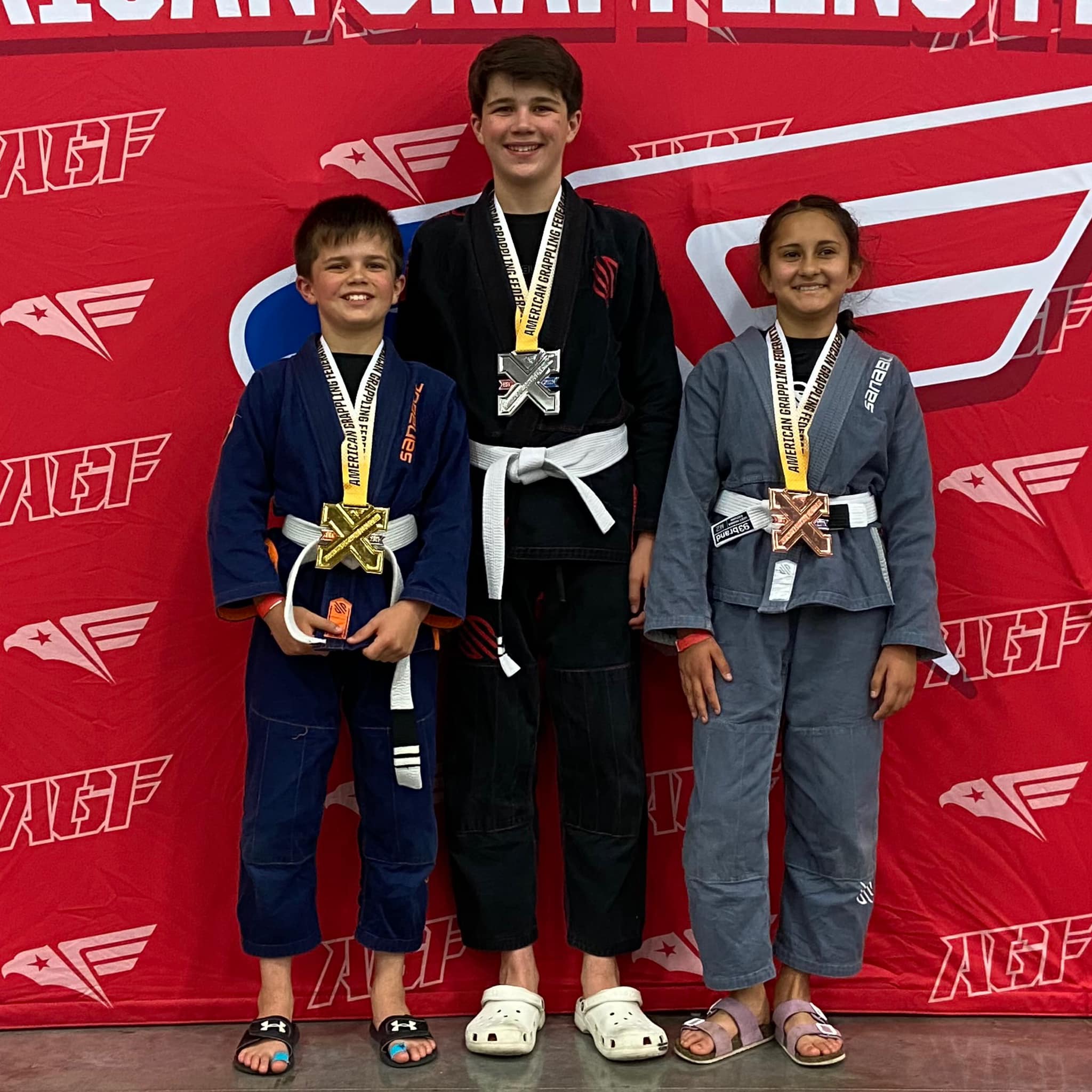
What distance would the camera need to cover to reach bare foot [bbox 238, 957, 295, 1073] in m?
2.53

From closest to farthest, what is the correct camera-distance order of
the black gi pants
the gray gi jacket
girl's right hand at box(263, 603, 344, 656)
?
1. girl's right hand at box(263, 603, 344, 656)
2. the gray gi jacket
3. the black gi pants

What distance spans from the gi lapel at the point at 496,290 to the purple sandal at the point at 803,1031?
1.47 meters

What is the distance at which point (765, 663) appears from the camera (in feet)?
8.42

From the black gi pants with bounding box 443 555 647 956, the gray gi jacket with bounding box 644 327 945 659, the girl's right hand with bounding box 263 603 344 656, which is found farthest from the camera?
the black gi pants with bounding box 443 555 647 956

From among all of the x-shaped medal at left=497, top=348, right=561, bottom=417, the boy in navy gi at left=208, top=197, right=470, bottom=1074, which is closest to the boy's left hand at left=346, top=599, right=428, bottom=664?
the boy in navy gi at left=208, top=197, right=470, bottom=1074

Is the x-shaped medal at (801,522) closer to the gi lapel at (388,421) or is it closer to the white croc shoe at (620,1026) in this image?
the gi lapel at (388,421)

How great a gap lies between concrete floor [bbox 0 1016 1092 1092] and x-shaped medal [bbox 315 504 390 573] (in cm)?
101

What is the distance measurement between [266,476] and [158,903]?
3.38ft

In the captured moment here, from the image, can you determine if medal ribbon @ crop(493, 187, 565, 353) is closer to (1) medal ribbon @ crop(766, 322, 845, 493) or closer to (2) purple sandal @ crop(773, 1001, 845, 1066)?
(1) medal ribbon @ crop(766, 322, 845, 493)

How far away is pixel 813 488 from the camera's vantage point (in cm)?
255

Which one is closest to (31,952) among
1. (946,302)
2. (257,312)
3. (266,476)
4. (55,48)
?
(266,476)

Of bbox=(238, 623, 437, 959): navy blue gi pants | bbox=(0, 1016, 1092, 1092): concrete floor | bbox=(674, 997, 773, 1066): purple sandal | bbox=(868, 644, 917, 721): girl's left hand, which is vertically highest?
bbox=(868, 644, 917, 721): girl's left hand

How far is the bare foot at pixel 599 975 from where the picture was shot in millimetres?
2705

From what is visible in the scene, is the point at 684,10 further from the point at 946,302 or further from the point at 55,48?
the point at 55,48
